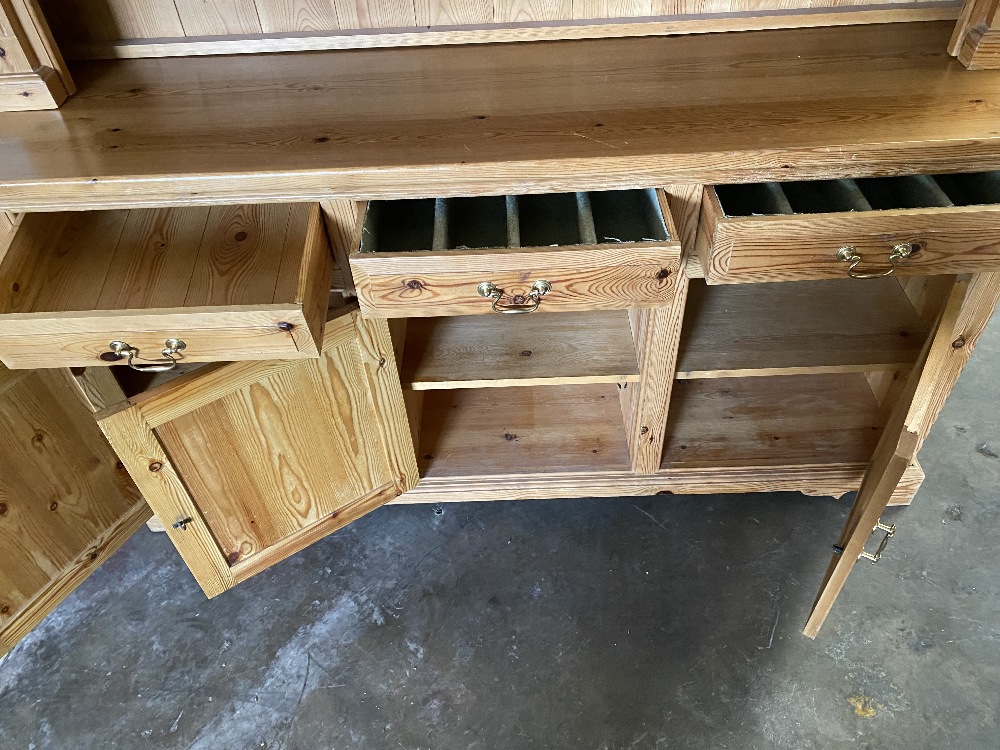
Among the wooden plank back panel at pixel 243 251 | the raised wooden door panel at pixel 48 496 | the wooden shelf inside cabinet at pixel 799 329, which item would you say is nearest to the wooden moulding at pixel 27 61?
the wooden plank back panel at pixel 243 251

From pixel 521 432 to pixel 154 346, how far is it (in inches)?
34.3

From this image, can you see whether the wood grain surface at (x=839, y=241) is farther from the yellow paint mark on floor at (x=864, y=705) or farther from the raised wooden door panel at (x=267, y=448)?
the yellow paint mark on floor at (x=864, y=705)

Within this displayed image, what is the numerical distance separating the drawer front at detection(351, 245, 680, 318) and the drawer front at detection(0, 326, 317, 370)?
134 mm

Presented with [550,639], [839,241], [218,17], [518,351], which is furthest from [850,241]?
[218,17]

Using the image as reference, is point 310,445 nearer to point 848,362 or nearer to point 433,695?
point 433,695

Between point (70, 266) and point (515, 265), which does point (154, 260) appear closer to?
point (70, 266)

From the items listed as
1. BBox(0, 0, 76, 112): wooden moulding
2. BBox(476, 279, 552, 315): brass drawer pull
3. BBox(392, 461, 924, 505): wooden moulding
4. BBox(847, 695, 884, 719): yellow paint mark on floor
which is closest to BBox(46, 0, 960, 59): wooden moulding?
BBox(0, 0, 76, 112): wooden moulding

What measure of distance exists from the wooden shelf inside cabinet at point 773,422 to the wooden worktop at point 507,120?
2.34 ft

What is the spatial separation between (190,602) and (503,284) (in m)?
1.06

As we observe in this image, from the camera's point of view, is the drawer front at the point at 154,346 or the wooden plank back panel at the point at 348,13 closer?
the drawer front at the point at 154,346

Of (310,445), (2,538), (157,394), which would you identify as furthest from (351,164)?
(2,538)

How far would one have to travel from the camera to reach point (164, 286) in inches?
43.9

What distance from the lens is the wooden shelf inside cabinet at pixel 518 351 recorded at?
144cm

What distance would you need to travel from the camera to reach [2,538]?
1347 millimetres
